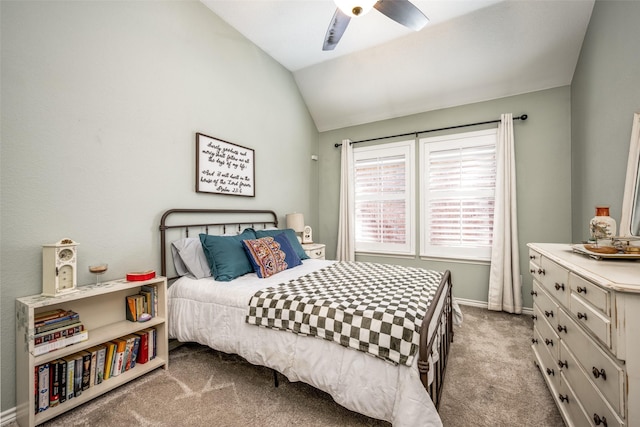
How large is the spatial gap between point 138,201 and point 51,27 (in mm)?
1208

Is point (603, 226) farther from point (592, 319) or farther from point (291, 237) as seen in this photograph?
point (291, 237)

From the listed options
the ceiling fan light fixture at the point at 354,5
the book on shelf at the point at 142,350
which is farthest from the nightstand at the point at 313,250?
the ceiling fan light fixture at the point at 354,5

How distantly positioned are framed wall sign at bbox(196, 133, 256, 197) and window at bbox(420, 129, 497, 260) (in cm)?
229

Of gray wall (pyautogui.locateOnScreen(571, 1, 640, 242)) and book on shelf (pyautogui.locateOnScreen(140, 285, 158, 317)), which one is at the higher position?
gray wall (pyautogui.locateOnScreen(571, 1, 640, 242))

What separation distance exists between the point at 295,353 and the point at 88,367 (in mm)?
1337

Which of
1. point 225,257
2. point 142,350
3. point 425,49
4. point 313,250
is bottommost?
point 142,350

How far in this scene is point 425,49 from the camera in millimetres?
3162

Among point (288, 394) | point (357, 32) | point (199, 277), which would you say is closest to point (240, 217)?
point (199, 277)

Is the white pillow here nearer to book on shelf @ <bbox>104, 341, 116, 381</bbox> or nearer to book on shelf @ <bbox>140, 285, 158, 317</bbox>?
book on shelf @ <bbox>140, 285, 158, 317</bbox>

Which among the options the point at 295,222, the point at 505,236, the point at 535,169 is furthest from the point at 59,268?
Answer: the point at 535,169

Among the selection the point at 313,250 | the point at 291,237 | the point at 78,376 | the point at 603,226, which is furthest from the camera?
the point at 313,250

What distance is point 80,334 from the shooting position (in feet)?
5.42

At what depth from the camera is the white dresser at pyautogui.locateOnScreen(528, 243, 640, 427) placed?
0.92 metres

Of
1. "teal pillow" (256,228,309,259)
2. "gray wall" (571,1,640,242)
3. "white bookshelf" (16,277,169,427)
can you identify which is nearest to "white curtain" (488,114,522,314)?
"gray wall" (571,1,640,242)
